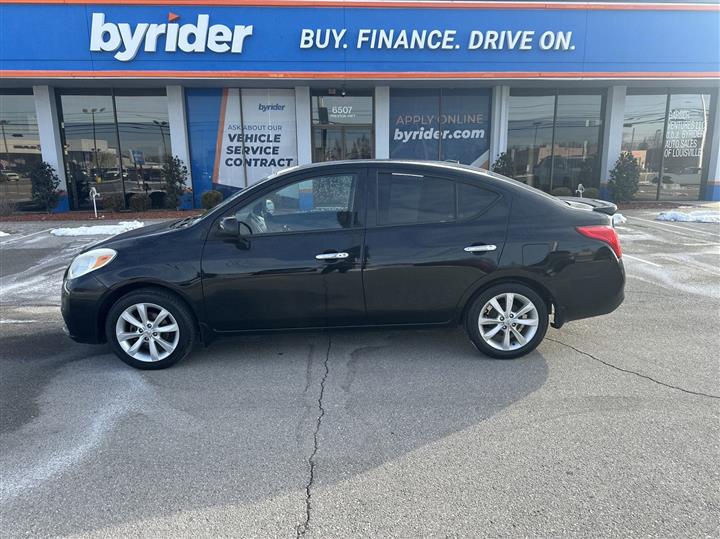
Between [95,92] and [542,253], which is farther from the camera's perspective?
[95,92]

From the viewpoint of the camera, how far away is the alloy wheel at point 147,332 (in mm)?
4109

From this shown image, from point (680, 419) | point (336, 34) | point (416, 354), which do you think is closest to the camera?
point (680, 419)

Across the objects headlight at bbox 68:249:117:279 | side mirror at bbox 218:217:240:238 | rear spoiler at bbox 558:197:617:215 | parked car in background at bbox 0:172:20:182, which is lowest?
headlight at bbox 68:249:117:279

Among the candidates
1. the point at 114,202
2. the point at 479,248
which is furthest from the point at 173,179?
the point at 479,248

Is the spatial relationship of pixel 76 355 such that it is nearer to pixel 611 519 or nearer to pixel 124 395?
pixel 124 395

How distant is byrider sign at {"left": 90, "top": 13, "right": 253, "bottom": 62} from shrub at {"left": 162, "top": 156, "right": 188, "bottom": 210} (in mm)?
2937

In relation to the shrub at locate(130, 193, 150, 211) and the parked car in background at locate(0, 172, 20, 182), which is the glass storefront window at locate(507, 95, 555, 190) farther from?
the parked car in background at locate(0, 172, 20, 182)

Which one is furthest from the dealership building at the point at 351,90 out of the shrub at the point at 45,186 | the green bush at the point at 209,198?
the green bush at the point at 209,198

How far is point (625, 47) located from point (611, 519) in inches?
569

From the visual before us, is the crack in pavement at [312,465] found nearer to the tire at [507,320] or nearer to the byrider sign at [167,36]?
the tire at [507,320]

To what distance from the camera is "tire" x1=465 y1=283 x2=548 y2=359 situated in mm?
4191

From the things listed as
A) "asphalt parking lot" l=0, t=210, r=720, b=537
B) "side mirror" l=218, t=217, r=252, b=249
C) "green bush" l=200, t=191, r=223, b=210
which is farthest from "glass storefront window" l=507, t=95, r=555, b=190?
"side mirror" l=218, t=217, r=252, b=249

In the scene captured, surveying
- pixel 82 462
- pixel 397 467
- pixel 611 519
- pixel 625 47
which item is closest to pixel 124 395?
pixel 82 462

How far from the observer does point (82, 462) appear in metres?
2.94
